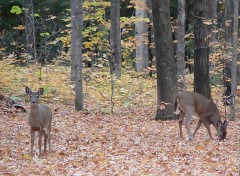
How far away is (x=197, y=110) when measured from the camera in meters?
13.6

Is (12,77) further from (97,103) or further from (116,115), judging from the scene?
(116,115)

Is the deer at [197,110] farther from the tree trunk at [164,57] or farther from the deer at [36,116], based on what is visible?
the deer at [36,116]

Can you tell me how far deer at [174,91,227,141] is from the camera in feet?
43.0

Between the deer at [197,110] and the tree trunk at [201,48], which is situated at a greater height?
the tree trunk at [201,48]

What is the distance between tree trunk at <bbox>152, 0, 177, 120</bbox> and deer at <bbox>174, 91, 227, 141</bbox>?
1.64 metres

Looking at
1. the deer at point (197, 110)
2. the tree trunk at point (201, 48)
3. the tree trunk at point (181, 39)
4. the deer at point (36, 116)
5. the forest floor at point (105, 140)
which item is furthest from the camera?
the tree trunk at point (181, 39)

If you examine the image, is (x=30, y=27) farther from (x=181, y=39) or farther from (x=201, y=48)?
(x=201, y=48)

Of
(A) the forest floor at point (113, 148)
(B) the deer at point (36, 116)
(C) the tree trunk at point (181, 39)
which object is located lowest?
(A) the forest floor at point (113, 148)

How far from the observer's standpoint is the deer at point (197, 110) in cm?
1310

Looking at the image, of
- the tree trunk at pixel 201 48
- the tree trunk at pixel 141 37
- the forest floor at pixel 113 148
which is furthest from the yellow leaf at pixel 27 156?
the tree trunk at pixel 141 37

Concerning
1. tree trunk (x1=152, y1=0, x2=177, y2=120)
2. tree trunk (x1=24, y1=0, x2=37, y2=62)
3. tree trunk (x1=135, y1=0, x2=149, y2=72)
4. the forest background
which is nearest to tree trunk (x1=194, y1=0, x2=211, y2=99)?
the forest background

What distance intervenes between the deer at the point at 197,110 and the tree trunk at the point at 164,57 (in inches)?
64.5

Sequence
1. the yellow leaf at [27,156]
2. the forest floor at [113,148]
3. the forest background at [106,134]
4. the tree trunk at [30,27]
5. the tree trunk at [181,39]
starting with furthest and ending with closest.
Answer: the tree trunk at [30,27] → the tree trunk at [181,39] → the yellow leaf at [27,156] → the forest background at [106,134] → the forest floor at [113,148]

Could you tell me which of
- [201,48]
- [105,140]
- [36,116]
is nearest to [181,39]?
[201,48]
